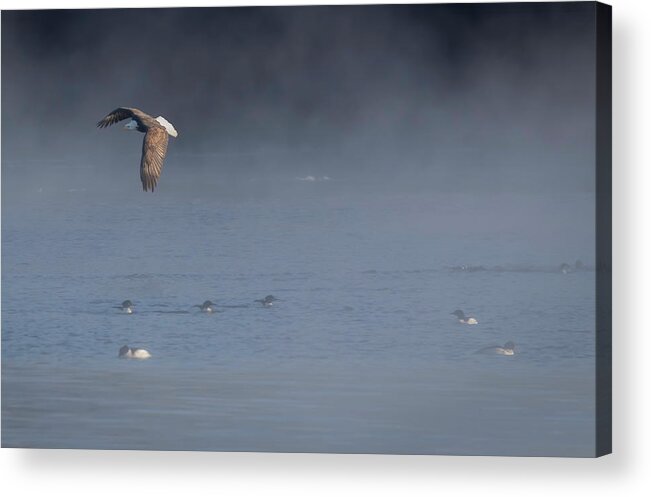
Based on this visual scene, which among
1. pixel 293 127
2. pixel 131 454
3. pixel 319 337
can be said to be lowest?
pixel 131 454

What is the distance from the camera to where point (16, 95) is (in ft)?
33.2

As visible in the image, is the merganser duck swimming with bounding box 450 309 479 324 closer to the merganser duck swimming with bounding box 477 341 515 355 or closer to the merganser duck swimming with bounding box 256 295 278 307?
the merganser duck swimming with bounding box 477 341 515 355

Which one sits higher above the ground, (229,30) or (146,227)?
(229,30)

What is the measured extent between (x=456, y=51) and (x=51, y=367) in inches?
111

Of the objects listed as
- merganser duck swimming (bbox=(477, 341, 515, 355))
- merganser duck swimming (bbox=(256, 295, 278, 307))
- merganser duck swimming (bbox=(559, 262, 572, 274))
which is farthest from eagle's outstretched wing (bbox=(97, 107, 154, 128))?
merganser duck swimming (bbox=(559, 262, 572, 274))

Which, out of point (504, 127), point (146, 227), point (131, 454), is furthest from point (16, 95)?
point (504, 127)

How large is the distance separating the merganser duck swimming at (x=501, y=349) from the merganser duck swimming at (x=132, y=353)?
1.82 metres

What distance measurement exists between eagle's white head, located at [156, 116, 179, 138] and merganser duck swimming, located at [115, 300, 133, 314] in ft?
3.14

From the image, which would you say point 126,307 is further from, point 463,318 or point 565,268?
point 565,268

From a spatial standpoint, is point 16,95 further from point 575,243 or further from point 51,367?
point 575,243

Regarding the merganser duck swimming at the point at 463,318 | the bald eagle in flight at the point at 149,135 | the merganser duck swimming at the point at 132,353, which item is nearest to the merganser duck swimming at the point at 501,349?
the merganser duck swimming at the point at 463,318

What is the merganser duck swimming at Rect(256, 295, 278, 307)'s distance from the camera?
392 inches

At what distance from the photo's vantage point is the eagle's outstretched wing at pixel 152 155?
33.1 ft

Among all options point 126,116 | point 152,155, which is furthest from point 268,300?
point 126,116
